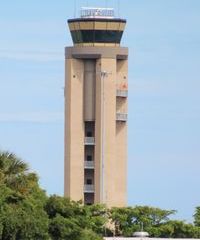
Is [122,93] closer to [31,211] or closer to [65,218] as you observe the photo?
[65,218]

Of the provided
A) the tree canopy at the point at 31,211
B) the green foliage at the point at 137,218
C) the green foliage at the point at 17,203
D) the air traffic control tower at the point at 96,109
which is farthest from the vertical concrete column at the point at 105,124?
the green foliage at the point at 17,203

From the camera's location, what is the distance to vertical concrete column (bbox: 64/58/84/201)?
6673 inches

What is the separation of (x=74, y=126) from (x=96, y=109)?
296 cm

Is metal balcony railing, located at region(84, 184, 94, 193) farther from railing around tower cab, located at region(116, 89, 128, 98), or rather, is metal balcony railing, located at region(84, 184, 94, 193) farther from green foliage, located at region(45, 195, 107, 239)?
green foliage, located at region(45, 195, 107, 239)

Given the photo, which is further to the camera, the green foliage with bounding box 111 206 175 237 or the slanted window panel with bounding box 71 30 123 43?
the slanted window panel with bounding box 71 30 123 43

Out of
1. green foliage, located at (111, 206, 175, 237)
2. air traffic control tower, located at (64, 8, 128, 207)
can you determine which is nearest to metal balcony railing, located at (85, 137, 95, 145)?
air traffic control tower, located at (64, 8, 128, 207)

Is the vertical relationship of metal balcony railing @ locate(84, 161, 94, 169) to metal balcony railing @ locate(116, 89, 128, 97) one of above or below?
below

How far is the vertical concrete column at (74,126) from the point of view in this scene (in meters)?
170

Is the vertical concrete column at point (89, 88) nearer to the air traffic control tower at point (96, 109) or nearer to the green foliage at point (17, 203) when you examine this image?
the air traffic control tower at point (96, 109)

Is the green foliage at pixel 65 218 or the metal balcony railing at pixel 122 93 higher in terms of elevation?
the metal balcony railing at pixel 122 93

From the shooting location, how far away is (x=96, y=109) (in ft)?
557

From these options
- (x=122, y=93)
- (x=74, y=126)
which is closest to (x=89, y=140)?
(x=74, y=126)

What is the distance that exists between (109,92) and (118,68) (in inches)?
138

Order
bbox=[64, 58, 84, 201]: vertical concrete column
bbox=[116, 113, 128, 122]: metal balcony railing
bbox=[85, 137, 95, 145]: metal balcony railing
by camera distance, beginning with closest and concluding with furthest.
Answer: bbox=[64, 58, 84, 201]: vertical concrete column
bbox=[116, 113, 128, 122]: metal balcony railing
bbox=[85, 137, 95, 145]: metal balcony railing
